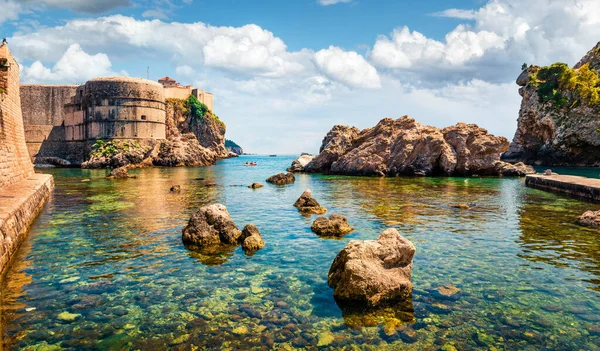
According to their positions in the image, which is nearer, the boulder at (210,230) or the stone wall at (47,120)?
the boulder at (210,230)

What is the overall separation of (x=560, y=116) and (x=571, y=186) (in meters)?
46.4

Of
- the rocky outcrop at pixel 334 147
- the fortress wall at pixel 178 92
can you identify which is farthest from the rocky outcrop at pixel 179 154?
the fortress wall at pixel 178 92

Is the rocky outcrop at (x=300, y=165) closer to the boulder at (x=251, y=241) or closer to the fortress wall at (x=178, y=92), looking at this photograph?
the boulder at (x=251, y=241)

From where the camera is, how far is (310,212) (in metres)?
17.5

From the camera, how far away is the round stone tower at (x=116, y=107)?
56.5m

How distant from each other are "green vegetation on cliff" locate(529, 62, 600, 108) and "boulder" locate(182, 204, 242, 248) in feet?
209

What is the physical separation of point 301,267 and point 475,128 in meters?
36.2

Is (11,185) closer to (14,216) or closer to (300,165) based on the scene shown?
(14,216)

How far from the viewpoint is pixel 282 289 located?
26.5 feet

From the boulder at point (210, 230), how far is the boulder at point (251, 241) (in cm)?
29

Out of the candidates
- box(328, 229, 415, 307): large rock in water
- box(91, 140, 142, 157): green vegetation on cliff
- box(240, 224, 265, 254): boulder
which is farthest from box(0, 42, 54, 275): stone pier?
box(91, 140, 142, 157): green vegetation on cliff

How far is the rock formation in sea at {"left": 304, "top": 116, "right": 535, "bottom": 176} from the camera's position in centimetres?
3881

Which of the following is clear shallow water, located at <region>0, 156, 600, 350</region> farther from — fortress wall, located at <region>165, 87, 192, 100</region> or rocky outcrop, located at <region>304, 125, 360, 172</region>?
fortress wall, located at <region>165, 87, 192, 100</region>

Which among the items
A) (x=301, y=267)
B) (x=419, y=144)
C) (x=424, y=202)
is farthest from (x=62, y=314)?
(x=419, y=144)
